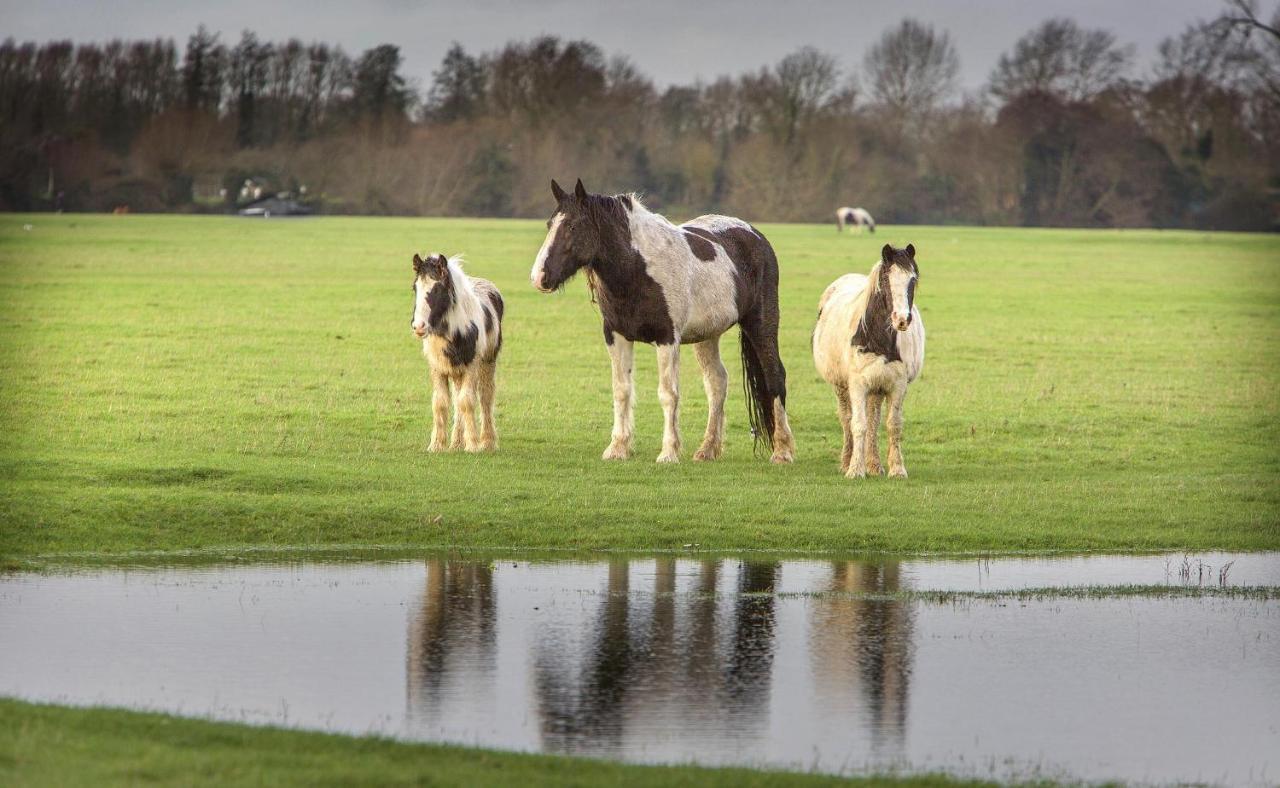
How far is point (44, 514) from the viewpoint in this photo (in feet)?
42.6

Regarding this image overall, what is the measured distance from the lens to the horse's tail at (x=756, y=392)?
17.1 m

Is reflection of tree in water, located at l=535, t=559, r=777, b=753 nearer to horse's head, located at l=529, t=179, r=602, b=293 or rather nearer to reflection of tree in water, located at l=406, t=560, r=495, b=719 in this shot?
reflection of tree in water, located at l=406, t=560, r=495, b=719

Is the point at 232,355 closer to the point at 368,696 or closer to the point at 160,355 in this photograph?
the point at 160,355

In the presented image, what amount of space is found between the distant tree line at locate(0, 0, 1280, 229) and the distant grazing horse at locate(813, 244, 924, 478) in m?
66.6

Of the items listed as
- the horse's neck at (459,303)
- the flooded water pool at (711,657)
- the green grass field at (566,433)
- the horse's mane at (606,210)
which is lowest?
the flooded water pool at (711,657)

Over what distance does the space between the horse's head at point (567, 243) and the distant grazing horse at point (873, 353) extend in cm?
244

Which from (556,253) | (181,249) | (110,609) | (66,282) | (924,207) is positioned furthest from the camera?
(924,207)

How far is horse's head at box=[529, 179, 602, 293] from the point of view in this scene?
15.6 meters

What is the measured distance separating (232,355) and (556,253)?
11.6 metres

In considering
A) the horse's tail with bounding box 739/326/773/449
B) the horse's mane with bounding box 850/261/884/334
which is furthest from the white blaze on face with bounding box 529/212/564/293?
the horse's mane with bounding box 850/261/884/334

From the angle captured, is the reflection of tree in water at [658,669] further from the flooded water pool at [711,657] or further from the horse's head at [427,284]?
the horse's head at [427,284]

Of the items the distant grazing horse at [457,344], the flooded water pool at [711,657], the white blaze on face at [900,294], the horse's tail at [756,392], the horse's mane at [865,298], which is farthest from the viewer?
the horse's tail at [756,392]

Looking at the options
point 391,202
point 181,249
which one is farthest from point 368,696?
point 391,202

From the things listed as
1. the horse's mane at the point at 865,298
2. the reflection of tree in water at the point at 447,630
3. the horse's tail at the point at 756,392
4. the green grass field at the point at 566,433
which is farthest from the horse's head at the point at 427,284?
the reflection of tree in water at the point at 447,630
